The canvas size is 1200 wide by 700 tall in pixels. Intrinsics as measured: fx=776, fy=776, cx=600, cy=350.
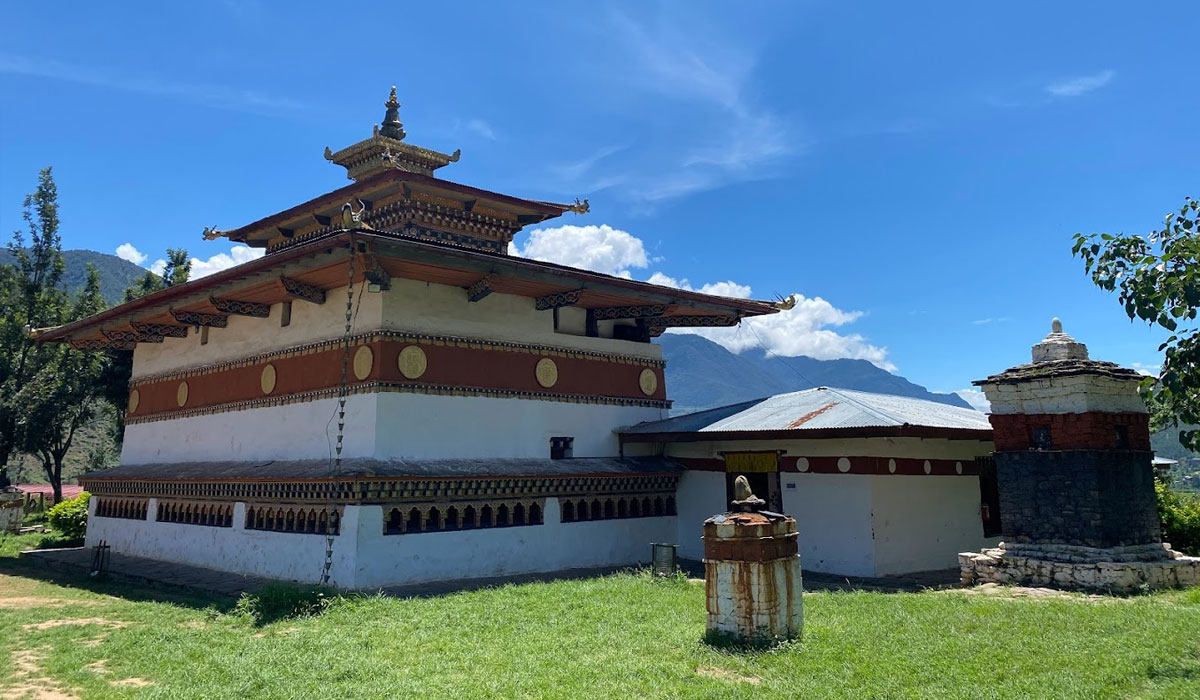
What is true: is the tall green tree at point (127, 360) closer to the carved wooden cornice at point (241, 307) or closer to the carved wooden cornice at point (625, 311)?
the carved wooden cornice at point (241, 307)

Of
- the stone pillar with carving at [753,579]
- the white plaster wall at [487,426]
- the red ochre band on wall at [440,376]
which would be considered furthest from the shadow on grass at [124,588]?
the stone pillar with carving at [753,579]

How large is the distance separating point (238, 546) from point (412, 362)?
184 inches

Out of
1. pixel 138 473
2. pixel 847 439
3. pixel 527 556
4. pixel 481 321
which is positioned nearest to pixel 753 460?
pixel 847 439

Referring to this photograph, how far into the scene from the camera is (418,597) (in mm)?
10164

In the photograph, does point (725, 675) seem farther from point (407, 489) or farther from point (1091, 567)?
point (407, 489)

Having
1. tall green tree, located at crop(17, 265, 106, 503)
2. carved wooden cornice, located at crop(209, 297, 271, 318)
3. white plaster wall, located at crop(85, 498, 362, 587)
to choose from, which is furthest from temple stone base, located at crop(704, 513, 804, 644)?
tall green tree, located at crop(17, 265, 106, 503)

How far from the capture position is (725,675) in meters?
5.99

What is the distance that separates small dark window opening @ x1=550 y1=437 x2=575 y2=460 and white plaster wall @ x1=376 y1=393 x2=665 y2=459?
110 mm

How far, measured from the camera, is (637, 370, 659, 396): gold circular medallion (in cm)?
1581

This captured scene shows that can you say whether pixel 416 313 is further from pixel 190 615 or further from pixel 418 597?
pixel 190 615

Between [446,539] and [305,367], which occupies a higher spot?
Result: [305,367]

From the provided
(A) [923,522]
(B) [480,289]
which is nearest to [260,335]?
(B) [480,289]

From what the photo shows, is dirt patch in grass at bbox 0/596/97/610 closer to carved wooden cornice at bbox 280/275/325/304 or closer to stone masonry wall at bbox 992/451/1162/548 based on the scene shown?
carved wooden cornice at bbox 280/275/325/304

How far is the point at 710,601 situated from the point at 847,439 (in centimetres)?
619
